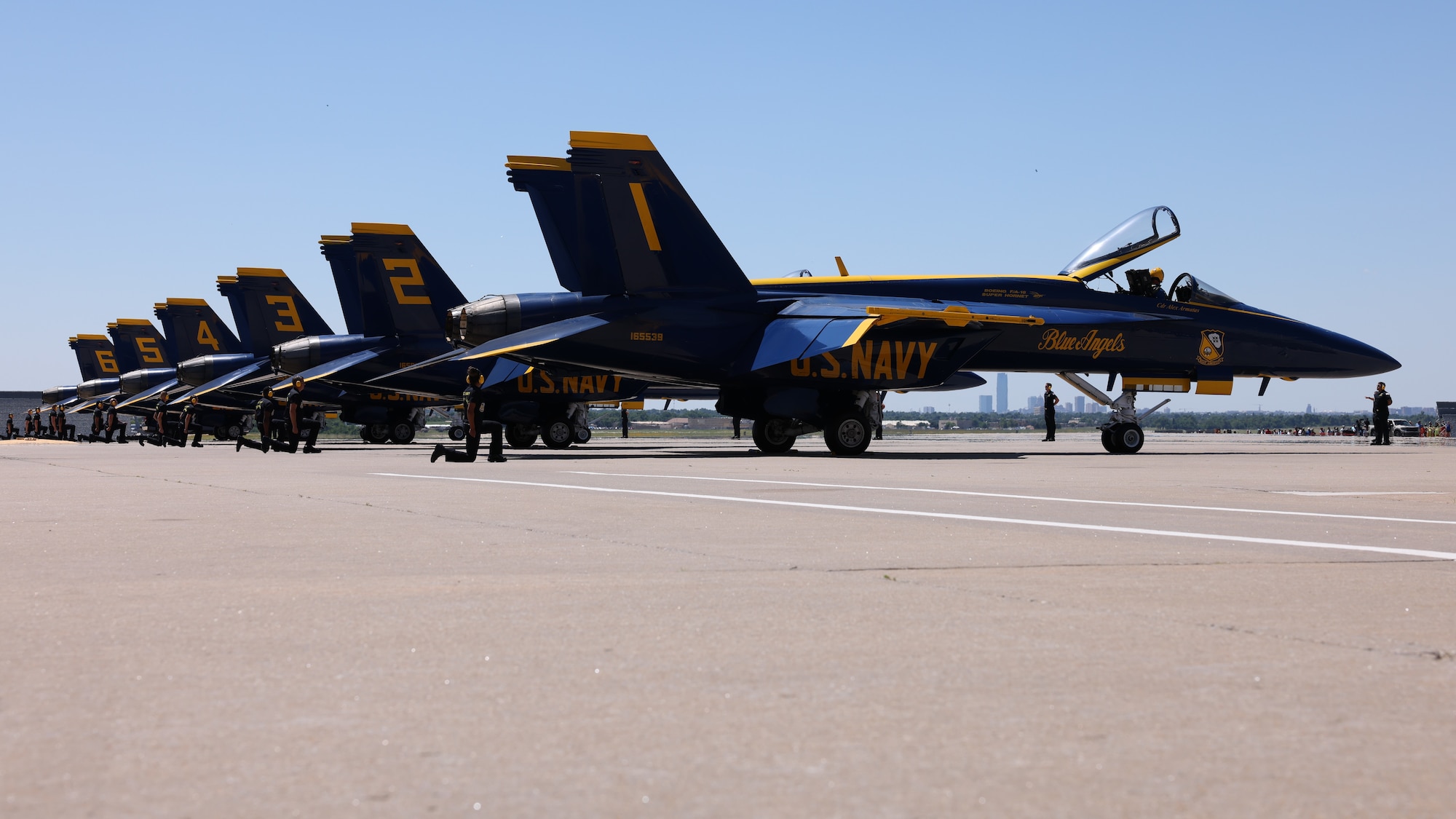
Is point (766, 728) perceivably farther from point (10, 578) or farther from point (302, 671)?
point (10, 578)

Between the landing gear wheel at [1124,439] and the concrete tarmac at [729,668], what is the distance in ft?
57.2

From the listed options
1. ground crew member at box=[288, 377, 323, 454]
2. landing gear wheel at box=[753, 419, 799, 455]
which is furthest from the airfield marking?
ground crew member at box=[288, 377, 323, 454]

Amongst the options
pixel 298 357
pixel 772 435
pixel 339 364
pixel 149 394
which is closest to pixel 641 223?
pixel 772 435

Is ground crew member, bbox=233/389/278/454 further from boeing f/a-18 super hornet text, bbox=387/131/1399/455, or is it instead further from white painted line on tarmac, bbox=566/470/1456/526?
white painted line on tarmac, bbox=566/470/1456/526

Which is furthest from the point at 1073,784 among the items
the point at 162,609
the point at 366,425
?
the point at 366,425

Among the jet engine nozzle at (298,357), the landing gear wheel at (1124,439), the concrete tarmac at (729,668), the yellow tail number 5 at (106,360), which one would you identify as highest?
the yellow tail number 5 at (106,360)

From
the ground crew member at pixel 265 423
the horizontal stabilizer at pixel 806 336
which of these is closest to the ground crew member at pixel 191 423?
the ground crew member at pixel 265 423

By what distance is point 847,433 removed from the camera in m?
24.1

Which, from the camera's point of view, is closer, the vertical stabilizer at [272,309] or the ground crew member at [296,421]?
the ground crew member at [296,421]

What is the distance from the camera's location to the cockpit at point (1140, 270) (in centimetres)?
2652

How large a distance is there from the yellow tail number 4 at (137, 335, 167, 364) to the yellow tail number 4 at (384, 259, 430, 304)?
35024 mm

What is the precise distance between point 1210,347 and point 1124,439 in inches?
99.3

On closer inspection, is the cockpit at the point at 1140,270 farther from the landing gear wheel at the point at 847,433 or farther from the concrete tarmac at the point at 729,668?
the concrete tarmac at the point at 729,668

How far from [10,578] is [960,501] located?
314 inches
